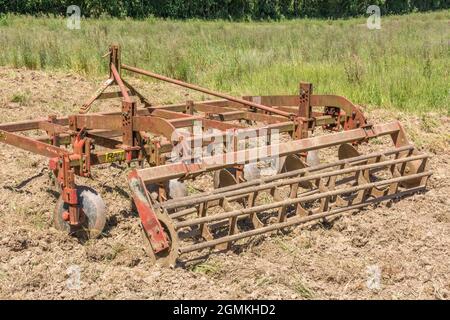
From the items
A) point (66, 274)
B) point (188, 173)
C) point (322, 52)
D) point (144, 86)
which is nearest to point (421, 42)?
point (322, 52)

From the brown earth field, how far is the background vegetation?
2391 centimetres

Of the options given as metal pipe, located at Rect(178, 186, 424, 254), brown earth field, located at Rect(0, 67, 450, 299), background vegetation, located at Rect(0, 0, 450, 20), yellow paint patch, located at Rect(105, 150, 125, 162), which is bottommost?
brown earth field, located at Rect(0, 67, 450, 299)

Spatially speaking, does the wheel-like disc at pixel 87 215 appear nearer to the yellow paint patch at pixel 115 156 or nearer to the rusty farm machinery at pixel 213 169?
the rusty farm machinery at pixel 213 169

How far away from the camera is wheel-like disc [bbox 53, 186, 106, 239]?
189 inches

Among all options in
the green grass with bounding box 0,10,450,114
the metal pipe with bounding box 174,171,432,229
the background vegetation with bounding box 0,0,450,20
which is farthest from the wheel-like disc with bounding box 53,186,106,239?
the background vegetation with bounding box 0,0,450,20

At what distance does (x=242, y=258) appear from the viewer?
14.7 ft

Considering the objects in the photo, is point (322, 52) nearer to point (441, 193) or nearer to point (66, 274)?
point (441, 193)

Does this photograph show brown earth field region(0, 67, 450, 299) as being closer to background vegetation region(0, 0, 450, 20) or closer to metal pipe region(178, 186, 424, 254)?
metal pipe region(178, 186, 424, 254)

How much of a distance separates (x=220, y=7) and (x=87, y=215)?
105 feet

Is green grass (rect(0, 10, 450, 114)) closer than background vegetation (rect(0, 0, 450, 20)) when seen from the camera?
Yes

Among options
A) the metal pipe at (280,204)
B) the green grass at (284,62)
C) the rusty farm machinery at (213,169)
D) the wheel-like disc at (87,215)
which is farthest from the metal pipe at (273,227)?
the green grass at (284,62)

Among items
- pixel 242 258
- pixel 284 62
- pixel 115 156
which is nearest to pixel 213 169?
pixel 242 258

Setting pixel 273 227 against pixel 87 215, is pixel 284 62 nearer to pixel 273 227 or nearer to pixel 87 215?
pixel 273 227

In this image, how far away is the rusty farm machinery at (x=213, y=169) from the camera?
4.48 metres
